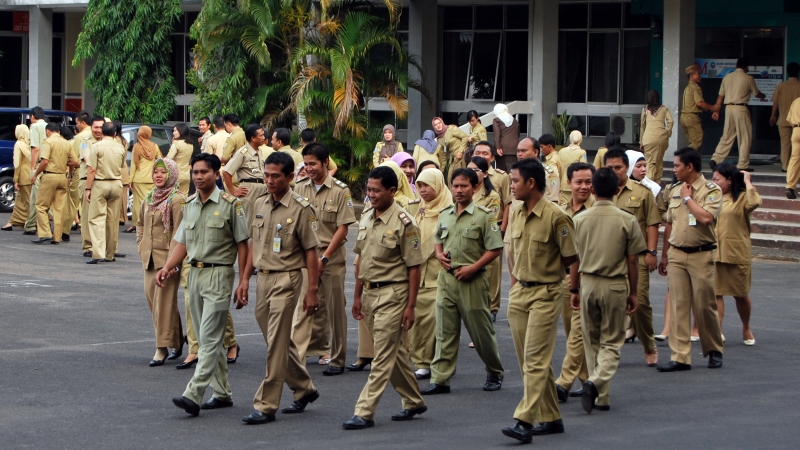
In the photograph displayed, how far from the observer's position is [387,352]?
786cm

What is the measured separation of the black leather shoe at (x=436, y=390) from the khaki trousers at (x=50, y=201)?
11.2 meters

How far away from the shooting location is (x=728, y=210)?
36.8 ft

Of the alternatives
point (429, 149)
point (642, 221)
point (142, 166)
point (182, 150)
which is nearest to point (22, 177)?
point (142, 166)

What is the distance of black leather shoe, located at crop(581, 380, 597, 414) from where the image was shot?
27.1 feet

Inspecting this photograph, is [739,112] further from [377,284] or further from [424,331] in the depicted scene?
[377,284]

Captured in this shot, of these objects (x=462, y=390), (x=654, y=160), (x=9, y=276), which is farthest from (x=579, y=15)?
(x=462, y=390)

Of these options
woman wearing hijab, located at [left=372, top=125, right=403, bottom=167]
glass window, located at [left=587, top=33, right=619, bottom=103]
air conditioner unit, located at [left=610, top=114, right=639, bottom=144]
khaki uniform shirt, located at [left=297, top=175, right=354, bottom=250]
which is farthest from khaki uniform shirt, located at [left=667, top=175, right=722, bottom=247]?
glass window, located at [left=587, top=33, right=619, bottom=103]

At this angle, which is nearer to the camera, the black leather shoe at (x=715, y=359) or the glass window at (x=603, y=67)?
the black leather shoe at (x=715, y=359)

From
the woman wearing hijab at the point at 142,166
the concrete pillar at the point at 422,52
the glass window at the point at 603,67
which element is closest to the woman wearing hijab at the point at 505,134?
the concrete pillar at the point at 422,52

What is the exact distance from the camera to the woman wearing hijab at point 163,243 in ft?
32.6

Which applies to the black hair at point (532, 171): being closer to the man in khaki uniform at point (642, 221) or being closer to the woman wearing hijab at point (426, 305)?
the woman wearing hijab at point (426, 305)

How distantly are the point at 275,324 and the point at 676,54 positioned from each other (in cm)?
1710

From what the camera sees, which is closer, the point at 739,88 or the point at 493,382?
the point at 493,382

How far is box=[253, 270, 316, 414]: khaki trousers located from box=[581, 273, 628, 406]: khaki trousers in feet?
6.90
